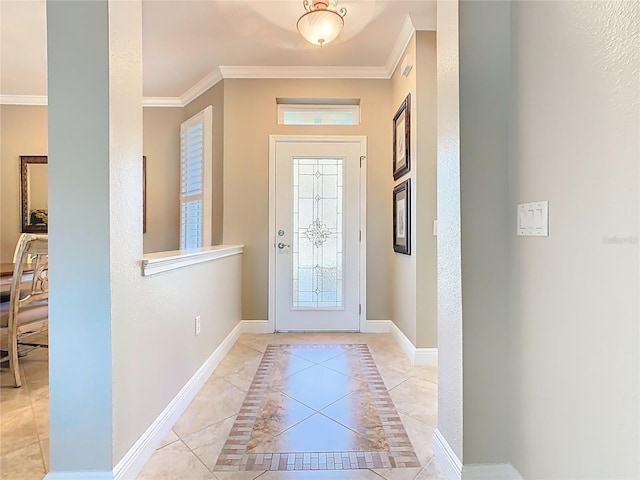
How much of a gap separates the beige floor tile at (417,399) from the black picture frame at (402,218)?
1018 mm

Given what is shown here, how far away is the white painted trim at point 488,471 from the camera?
1.26m

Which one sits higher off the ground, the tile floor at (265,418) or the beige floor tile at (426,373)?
the tile floor at (265,418)

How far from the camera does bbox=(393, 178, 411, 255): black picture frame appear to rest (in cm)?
281

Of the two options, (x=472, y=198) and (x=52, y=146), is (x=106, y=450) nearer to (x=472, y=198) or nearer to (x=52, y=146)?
(x=52, y=146)

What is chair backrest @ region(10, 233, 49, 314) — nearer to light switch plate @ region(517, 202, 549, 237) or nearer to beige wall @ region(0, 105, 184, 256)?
beige wall @ region(0, 105, 184, 256)

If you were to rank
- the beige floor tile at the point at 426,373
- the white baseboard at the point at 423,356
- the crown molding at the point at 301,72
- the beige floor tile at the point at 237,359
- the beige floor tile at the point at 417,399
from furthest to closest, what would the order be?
the crown molding at the point at 301,72 < the white baseboard at the point at 423,356 < the beige floor tile at the point at 237,359 < the beige floor tile at the point at 426,373 < the beige floor tile at the point at 417,399

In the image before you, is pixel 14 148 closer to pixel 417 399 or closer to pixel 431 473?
pixel 417 399

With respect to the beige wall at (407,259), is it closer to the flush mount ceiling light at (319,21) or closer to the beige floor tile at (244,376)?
the flush mount ceiling light at (319,21)

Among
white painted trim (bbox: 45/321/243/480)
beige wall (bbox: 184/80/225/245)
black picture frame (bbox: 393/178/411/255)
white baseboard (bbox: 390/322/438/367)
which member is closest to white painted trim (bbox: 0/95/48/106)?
beige wall (bbox: 184/80/225/245)

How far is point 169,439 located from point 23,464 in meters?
0.57

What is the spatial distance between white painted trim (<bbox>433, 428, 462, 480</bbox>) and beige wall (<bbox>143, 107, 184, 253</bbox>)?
A: 3532 millimetres

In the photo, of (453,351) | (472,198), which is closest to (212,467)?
(453,351)


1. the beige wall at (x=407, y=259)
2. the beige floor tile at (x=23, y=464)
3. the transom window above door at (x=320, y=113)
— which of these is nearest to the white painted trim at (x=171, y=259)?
the beige floor tile at (x=23, y=464)

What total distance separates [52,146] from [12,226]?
13.0 ft
